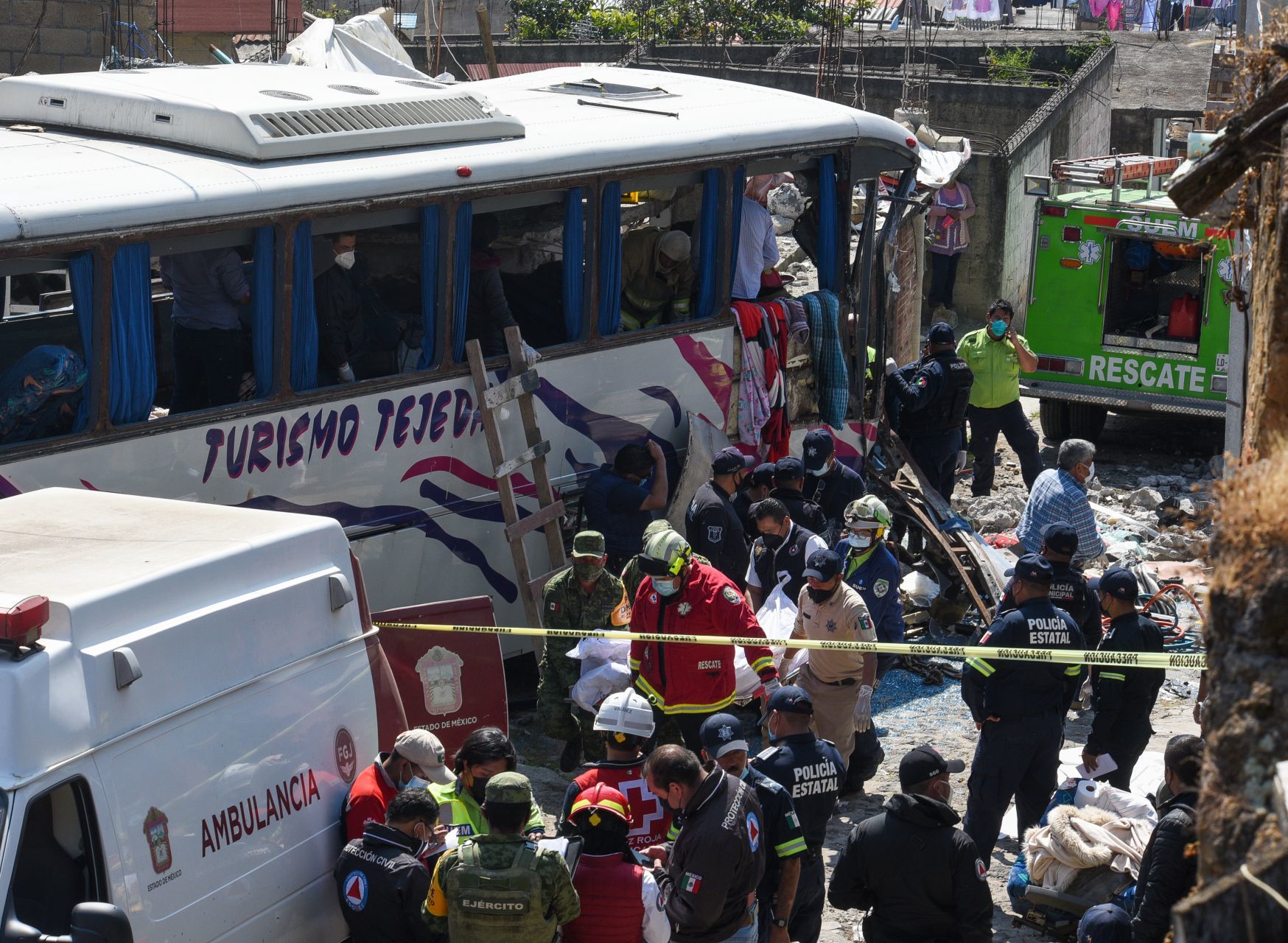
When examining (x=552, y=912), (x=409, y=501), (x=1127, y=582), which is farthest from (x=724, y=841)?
(x=409, y=501)

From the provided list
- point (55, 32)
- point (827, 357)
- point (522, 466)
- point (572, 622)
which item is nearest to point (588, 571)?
point (572, 622)

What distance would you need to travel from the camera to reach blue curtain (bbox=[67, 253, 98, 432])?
725cm

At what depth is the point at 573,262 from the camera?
9.38 metres

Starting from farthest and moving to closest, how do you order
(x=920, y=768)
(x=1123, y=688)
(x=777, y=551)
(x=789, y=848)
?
(x=777, y=551)
(x=1123, y=688)
(x=789, y=848)
(x=920, y=768)

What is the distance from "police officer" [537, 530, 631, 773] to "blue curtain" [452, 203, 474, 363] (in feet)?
4.95

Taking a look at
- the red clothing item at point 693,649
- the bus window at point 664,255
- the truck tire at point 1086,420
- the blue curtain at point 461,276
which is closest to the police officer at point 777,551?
the red clothing item at point 693,649

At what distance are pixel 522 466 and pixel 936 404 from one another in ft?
12.9

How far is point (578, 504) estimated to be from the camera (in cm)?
960

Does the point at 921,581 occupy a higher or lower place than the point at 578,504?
lower

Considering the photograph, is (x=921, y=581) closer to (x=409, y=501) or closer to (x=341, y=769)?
(x=409, y=501)

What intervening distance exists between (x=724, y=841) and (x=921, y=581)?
5474mm

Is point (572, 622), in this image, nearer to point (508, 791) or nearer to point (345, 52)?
point (508, 791)

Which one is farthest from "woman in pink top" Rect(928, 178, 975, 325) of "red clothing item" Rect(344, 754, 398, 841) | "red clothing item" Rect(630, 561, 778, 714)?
"red clothing item" Rect(344, 754, 398, 841)

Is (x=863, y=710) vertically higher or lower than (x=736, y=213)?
lower
